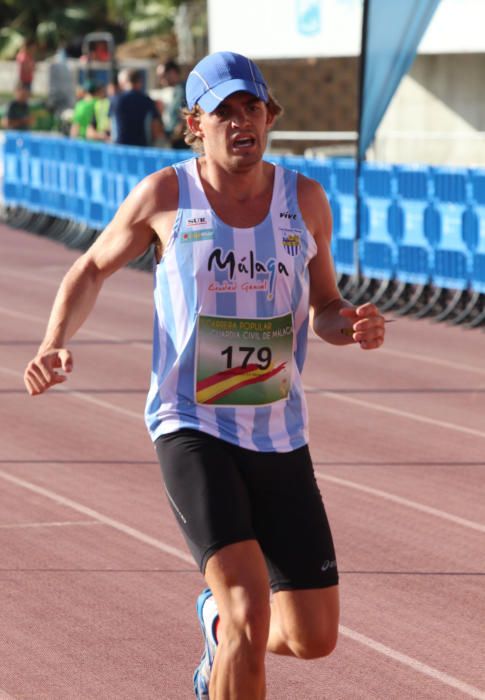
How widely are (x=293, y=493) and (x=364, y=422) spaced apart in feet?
19.8

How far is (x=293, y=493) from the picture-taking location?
15.3 feet

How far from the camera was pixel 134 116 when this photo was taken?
20562mm

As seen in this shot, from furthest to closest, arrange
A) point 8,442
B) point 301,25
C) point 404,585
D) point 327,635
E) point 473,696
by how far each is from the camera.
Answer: point 301,25
point 8,442
point 404,585
point 473,696
point 327,635

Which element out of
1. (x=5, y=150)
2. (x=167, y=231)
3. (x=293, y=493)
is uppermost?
(x=167, y=231)

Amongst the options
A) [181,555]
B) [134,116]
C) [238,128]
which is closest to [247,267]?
[238,128]

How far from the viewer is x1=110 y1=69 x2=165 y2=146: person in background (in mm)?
20016

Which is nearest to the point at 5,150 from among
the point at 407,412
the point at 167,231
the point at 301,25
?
the point at 301,25

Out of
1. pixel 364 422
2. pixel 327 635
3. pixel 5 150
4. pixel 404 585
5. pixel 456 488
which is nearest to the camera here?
pixel 327 635

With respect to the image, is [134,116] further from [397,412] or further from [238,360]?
[238,360]

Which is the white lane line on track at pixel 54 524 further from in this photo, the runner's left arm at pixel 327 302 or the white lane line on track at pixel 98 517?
the runner's left arm at pixel 327 302

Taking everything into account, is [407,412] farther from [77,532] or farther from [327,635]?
[327,635]

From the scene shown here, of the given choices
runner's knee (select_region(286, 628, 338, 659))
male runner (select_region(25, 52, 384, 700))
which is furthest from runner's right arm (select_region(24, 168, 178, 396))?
runner's knee (select_region(286, 628, 338, 659))

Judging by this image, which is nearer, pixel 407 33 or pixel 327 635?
pixel 327 635

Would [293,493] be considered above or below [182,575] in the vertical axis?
above
